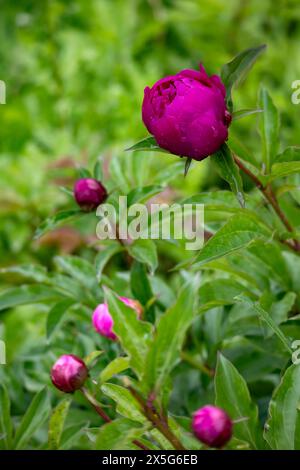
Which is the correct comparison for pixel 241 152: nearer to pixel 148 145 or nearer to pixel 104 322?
pixel 148 145

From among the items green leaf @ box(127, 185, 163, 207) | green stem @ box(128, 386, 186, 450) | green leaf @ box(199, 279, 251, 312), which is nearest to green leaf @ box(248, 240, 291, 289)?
green leaf @ box(199, 279, 251, 312)

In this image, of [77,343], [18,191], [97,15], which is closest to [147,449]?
[77,343]

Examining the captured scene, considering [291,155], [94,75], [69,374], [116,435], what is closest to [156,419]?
[116,435]

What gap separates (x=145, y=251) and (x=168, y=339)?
33 centimetres

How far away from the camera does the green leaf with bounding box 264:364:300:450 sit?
0.76m

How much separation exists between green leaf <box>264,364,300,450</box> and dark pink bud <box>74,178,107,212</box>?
0.36m

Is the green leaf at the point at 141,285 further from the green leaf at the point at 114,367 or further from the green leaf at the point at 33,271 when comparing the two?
the green leaf at the point at 114,367

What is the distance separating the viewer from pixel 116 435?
67 cm

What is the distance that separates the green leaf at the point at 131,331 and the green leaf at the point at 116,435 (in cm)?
6

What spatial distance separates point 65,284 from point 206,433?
505 millimetres

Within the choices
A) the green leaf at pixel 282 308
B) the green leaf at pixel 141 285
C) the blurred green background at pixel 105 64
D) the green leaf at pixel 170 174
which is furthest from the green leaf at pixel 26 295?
the blurred green background at pixel 105 64
